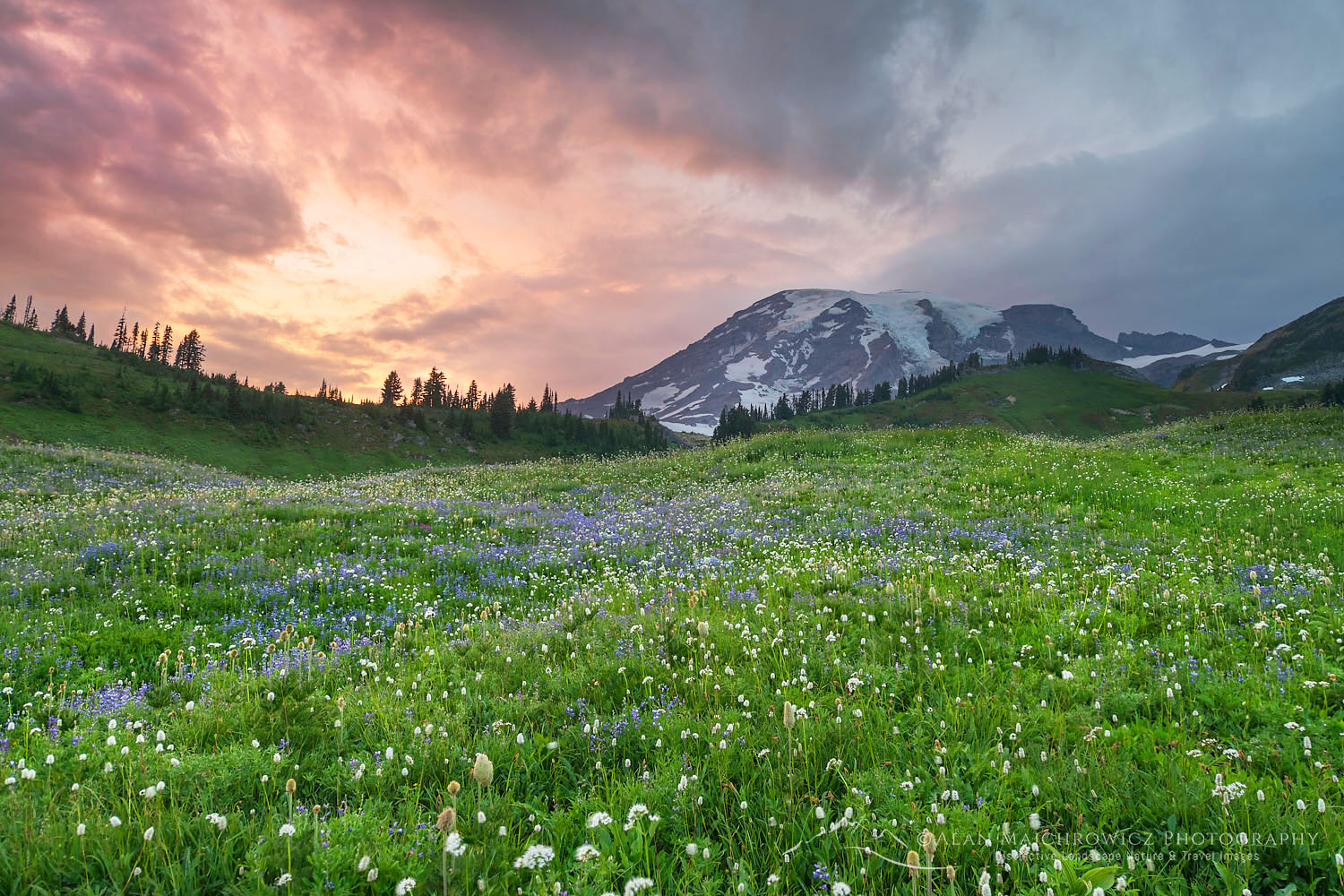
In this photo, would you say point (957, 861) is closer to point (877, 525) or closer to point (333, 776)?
point (333, 776)

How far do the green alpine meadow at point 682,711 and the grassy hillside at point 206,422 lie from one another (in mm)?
65912

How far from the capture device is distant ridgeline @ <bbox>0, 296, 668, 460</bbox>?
76.1m

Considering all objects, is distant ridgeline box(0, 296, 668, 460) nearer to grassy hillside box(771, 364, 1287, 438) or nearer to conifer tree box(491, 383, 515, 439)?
conifer tree box(491, 383, 515, 439)

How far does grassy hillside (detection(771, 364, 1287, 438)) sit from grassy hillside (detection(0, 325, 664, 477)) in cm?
8930

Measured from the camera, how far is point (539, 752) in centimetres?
464

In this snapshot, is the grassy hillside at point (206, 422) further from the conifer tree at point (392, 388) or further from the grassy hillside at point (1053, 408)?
the grassy hillside at point (1053, 408)

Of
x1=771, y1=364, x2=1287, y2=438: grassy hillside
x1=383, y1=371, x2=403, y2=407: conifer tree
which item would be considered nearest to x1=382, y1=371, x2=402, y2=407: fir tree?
x1=383, y1=371, x2=403, y2=407: conifer tree

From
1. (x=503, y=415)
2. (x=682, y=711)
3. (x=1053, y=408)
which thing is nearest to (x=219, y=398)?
(x=503, y=415)

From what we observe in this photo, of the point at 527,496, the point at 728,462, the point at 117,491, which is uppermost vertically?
the point at 728,462

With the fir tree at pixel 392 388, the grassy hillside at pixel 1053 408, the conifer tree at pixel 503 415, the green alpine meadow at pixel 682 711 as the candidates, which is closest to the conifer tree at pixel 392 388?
the fir tree at pixel 392 388

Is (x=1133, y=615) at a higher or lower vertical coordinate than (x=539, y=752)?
higher

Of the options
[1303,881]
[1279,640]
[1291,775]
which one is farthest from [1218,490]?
[1303,881]

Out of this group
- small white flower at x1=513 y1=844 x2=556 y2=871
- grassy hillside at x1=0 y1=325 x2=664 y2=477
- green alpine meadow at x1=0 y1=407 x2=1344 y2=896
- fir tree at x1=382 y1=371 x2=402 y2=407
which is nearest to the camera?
small white flower at x1=513 y1=844 x2=556 y2=871

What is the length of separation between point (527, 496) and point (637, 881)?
1899cm
